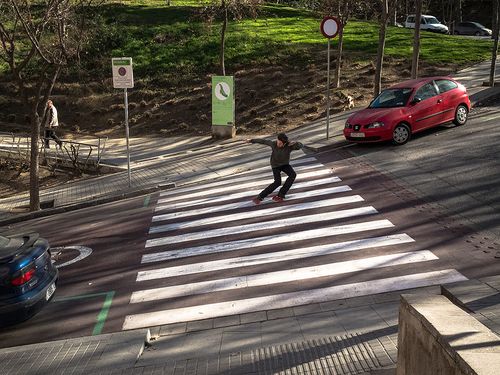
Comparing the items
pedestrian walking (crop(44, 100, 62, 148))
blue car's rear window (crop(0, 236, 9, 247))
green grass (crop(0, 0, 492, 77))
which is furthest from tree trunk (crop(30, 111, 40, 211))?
green grass (crop(0, 0, 492, 77))

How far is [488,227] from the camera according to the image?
8.99 meters

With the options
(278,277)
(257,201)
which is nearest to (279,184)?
(257,201)

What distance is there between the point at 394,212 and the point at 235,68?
68.4 feet

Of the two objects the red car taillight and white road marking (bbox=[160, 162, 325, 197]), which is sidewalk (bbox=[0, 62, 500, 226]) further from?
the red car taillight

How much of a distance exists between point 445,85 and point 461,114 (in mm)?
1094

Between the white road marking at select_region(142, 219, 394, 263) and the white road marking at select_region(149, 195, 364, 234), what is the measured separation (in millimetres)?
1267

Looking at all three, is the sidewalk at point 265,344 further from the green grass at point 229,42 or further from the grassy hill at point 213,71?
the green grass at point 229,42

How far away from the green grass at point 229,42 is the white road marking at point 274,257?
65.9 ft

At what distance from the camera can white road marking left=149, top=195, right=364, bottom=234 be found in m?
10.9

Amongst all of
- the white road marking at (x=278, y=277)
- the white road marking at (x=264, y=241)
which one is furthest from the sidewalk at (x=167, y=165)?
the white road marking at (x=278, y=277)

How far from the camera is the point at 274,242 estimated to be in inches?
366

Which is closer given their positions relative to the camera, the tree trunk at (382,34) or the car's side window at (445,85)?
the car's side window at (445,85)

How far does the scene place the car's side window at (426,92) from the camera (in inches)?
611

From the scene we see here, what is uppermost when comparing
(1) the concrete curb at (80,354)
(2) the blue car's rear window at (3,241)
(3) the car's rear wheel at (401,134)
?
(3) the car's rear wheel at (401,134)
